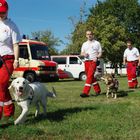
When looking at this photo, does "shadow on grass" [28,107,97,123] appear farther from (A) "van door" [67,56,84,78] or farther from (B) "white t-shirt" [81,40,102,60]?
(A) "van door" [67,56,84,78]

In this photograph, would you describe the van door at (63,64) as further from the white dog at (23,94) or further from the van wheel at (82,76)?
the white dog at (23,94)

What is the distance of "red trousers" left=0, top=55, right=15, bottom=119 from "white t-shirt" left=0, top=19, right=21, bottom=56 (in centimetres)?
14

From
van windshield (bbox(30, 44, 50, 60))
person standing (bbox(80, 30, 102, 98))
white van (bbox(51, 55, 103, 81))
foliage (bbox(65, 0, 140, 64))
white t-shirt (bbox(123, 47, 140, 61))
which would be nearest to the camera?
person standing (bbox(80, 30, 102, 98))

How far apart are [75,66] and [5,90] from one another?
2593 cm

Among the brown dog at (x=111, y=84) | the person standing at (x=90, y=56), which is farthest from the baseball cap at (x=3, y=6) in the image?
the brown dog at (x=111, y=84)

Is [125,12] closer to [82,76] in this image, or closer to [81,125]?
[82,76]

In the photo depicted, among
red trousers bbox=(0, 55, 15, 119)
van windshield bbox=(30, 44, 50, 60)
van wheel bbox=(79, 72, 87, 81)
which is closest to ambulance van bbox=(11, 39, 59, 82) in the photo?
van windshield bbox=(30, 44, 50, 60)

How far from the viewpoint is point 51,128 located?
762cm

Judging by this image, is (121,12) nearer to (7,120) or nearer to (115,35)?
(115,35)

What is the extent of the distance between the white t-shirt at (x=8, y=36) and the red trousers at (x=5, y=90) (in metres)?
0.14

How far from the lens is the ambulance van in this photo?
2781cm

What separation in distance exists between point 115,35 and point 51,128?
57499 millimetres

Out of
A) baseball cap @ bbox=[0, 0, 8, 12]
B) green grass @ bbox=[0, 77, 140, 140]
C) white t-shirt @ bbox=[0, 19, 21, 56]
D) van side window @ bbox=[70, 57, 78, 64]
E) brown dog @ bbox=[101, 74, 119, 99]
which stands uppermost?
baseball cap @ bbox=[0, 0, 8, 12]

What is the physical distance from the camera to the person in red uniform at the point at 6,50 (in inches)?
310
